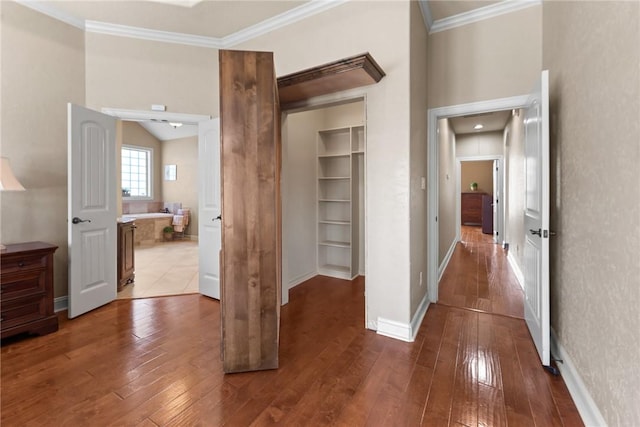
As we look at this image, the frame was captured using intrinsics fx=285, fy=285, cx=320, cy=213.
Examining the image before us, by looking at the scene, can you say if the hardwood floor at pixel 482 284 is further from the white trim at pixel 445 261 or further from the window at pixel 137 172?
the window at pixel 137 172

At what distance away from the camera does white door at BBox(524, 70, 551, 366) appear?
190cm

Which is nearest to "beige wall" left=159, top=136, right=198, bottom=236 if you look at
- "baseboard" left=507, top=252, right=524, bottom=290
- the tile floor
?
the tile floor

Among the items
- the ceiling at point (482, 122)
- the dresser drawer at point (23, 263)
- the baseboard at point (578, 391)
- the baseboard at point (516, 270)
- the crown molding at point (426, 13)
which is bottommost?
the baseboard at point (578, 391)

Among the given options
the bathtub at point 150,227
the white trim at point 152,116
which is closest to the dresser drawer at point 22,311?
the white trim at point 152,116

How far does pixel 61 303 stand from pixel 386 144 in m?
3.57

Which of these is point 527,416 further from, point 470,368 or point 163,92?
point 163,92

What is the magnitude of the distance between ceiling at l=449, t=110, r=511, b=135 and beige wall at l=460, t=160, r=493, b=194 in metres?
3.92

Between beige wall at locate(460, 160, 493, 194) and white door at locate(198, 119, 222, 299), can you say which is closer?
white door at locate(198, 119, 222, 299)

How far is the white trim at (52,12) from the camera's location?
106 inches

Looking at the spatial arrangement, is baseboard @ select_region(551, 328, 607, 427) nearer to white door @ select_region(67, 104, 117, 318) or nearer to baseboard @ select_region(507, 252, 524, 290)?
baseboard @ select_region(507, 252, 524, 290)

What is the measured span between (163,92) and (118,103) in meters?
0.47

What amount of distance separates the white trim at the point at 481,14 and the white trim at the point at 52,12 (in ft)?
12.0

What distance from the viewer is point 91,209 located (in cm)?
290

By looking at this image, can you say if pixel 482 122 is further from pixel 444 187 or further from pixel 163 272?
pixel 163 272
